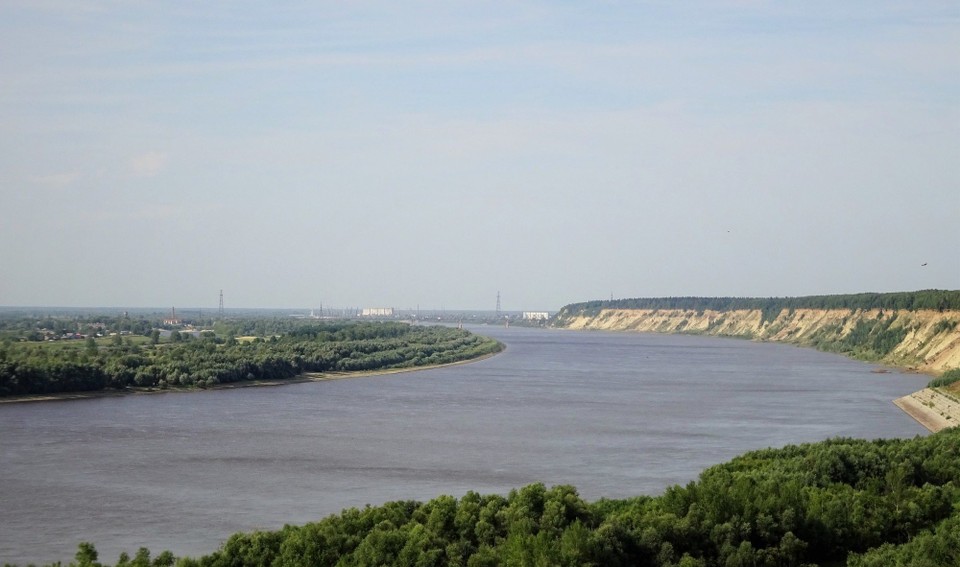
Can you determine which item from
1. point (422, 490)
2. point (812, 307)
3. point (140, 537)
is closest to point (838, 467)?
point (422, 490)

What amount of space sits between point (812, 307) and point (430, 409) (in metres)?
66.1

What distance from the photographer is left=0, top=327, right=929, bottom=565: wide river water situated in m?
17.7

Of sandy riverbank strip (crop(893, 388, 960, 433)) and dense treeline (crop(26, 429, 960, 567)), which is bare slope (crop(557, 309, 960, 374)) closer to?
sandy riverbank strip (crop(893, 388, 960, 433))

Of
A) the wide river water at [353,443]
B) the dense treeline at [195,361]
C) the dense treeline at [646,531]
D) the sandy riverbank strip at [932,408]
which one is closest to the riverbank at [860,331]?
the sandy riverbank strip at [932,408]

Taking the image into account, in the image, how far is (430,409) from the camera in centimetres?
3284

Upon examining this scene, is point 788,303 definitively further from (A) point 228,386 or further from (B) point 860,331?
(A) point 228,386

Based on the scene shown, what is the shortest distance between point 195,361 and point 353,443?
18.3 meters

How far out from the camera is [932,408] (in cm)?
3147

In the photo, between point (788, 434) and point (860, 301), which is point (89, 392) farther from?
point (860, 301)

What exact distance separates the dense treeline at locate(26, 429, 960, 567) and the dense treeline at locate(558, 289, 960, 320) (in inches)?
1694

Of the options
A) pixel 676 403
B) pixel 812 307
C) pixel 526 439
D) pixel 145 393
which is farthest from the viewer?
pixel 812 307

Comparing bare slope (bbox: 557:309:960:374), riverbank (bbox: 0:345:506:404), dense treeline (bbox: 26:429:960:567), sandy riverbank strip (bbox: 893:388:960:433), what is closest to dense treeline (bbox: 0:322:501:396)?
riverbank (bbox: 0:345:506:404)

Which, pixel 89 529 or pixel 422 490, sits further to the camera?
pixel 422 490

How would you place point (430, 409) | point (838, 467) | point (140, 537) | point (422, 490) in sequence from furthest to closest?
point (430, 409) < point (422, 490) < point (838, 467) < point (140, 537)
